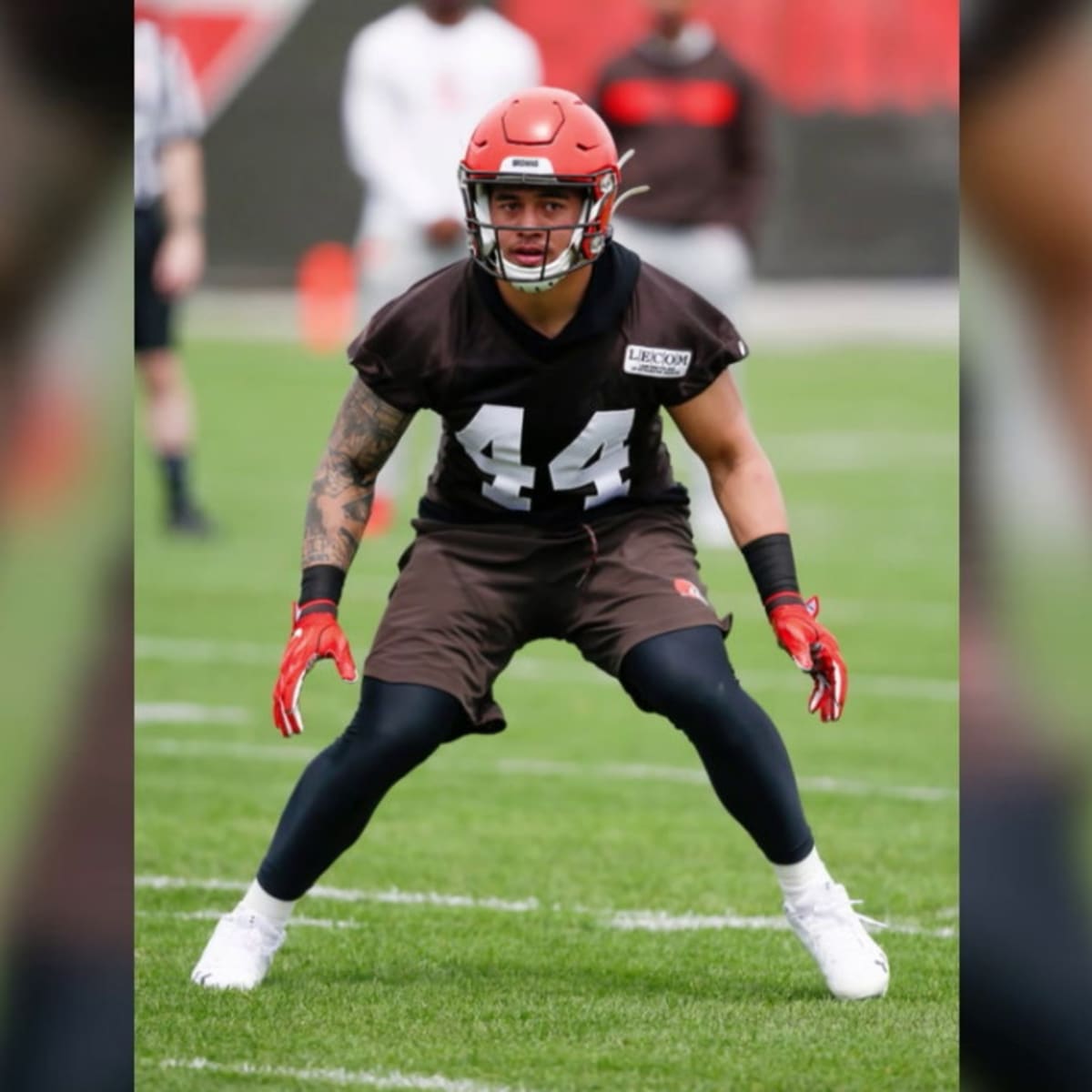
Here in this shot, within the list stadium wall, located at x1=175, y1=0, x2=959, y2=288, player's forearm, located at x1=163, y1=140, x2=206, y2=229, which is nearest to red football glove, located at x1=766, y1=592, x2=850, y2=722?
player's forearm, located at x1=163, y1=140, x2=206, y2=229

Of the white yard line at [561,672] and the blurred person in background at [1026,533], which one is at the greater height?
the blurred person in background at [1026,533]

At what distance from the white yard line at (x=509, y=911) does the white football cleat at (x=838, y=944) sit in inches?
23.2

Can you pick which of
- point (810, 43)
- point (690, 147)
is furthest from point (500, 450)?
point (810, 43)

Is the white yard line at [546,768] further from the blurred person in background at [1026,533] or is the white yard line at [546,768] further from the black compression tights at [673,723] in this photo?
the blurred person in background at [1026,533]

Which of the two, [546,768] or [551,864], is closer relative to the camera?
[551,864]

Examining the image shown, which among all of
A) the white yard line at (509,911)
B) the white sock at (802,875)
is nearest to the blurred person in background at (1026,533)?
the white sock at (802,875)

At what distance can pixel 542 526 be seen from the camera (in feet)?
14.6

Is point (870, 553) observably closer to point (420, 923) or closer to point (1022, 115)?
point (420, 923)

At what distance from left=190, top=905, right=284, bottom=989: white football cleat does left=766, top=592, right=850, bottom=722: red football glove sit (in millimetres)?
1072

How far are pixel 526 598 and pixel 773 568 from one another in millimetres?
461

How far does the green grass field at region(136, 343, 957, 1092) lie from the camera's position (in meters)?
3.85

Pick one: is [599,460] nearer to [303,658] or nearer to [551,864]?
[303,658]

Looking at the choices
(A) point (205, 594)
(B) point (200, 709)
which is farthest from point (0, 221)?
(A) point (205, 594)

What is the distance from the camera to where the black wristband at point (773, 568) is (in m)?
4.32
